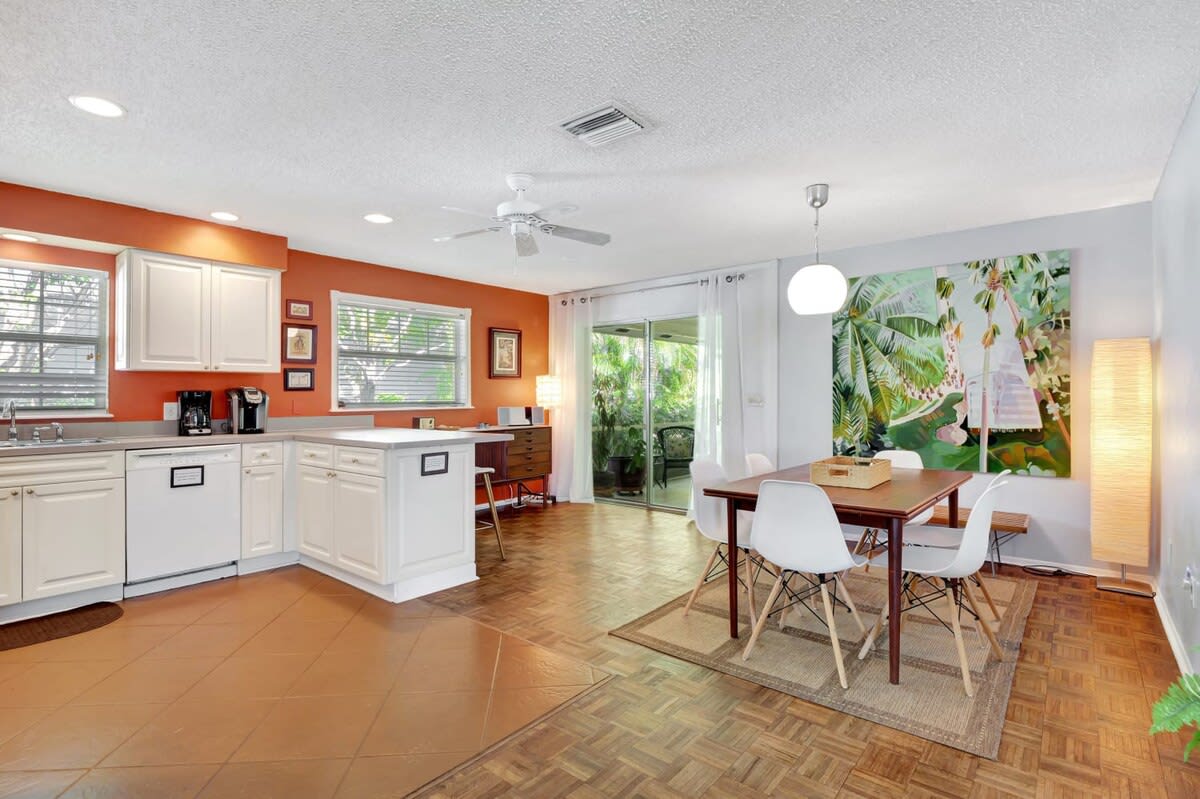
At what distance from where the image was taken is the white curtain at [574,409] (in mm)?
6773

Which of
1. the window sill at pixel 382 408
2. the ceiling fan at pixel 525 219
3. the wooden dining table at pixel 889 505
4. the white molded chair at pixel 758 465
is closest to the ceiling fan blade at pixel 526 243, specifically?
the ceiling fan at pixel 525 219

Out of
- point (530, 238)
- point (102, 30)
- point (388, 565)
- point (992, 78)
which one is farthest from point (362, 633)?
point (992, 78)

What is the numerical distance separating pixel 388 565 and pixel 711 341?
3.51 meters

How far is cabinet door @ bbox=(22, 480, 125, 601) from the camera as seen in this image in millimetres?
3215

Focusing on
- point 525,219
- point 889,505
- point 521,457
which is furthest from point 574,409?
point 889,505

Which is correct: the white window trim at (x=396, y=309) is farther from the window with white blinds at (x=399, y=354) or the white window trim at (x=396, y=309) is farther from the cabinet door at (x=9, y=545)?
the cabinet door at (x=9, y=545)

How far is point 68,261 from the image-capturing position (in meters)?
3.86

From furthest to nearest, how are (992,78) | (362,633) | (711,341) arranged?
(711,341), (362,633), (992,78)

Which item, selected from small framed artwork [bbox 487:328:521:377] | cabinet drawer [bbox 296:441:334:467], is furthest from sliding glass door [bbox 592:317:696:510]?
cabinet drawer [bbox 296:441:334:467]

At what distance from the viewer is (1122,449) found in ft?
11.5

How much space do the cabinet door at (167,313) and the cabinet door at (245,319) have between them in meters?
0.07

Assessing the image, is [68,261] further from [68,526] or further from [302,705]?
[302,705]

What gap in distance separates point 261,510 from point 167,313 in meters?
1.41

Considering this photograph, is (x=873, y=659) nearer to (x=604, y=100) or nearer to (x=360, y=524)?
(x=604, y=100)
